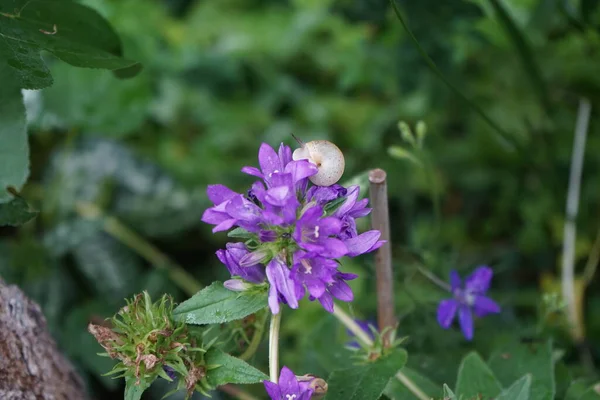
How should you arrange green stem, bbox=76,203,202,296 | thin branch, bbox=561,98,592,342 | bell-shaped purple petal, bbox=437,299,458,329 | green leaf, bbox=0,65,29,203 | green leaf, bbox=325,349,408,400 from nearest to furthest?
green leaf, bbox=325,349,408,400
green leaf, bbox=0,65,29,203
bell-shaped purple petal, bbox=437,299,458,329
thin branch, bbox=561,98,592,342
green stem, bbox=76,203,202,296

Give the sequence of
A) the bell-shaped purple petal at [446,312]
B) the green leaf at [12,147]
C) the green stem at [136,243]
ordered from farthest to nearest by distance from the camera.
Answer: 1. the green stem at [136,243]
2. the bell-shaped purple petal at [446,312]
3. the green leaf at [12,147]

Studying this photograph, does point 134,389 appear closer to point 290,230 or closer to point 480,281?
point 290,230

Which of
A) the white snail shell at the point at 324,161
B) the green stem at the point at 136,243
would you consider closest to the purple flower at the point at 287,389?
the white snail shell at the point at 324,161

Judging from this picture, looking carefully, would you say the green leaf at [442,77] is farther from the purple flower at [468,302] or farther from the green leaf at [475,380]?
the green leaf at [475,380]

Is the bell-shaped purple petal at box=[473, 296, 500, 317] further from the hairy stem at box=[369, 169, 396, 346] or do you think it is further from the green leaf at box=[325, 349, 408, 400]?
the green leaf at box=[325, 349, 408, 400]

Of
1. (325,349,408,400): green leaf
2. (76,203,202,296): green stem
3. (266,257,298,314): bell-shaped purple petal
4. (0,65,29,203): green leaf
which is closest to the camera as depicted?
(266,257,298,314): bell-shaped purple petal

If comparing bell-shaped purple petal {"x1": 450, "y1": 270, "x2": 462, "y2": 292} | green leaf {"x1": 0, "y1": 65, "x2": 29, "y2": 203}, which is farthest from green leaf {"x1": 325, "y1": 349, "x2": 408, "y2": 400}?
green leaf {"x1": 0, "y1": 65, "x2": 29, "y2": 203}
